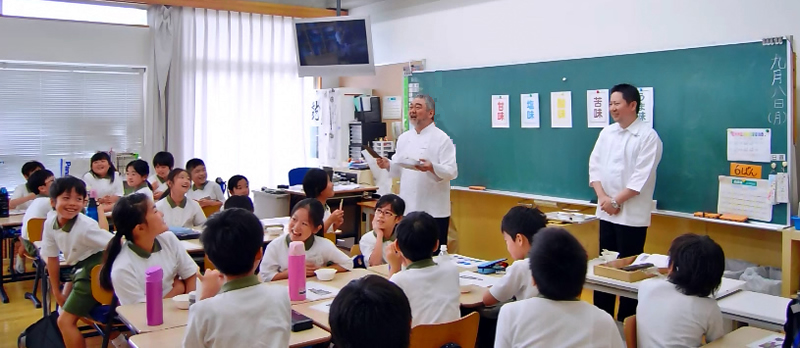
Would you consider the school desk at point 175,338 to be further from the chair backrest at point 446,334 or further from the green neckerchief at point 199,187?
the green neckerchief at point 199,187

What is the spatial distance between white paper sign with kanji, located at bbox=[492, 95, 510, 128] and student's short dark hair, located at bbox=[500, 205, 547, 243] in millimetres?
2855

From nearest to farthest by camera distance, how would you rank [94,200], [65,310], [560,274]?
[560,274] → [65,310] → [94,200]

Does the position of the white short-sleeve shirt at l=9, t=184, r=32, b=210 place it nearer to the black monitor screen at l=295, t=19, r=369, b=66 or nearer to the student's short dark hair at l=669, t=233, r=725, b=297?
the black monitor screen at l=295, t=19, r=369, b=66

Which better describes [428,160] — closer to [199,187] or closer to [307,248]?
[307,248]

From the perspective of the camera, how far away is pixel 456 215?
6547 millimetres

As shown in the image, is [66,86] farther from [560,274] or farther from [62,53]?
[560,274]

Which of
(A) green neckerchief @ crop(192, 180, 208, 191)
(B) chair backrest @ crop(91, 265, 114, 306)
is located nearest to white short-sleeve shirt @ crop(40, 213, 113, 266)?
(B) chair backrest @ crop(91, 265, 114, 306)

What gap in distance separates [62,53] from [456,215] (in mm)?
4266

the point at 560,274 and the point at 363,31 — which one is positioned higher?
the point at 363,31

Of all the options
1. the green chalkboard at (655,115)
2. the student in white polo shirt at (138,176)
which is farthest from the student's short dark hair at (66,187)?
the green chalkboard at (655,115)

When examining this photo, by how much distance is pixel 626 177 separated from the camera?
418 centimetres

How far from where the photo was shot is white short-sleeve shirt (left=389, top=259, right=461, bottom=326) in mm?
2449

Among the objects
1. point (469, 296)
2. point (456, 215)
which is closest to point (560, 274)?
point (469, 296)

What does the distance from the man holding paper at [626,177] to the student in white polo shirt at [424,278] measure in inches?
73.6
